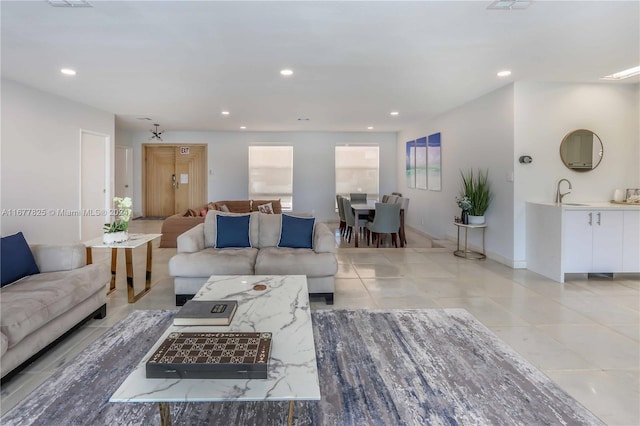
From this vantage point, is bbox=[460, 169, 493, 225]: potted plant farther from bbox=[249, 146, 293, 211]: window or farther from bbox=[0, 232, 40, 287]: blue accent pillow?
bbox=[249, 146, 293, 211]: window

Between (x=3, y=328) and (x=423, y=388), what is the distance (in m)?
2.39

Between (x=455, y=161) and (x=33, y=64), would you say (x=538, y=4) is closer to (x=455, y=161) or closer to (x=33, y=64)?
(x=455, y=161)

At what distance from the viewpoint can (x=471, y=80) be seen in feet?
14.8

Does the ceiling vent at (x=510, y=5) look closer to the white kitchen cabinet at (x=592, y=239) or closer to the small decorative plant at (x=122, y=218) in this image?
the white kitchen cabinet at (x=592, y=239)

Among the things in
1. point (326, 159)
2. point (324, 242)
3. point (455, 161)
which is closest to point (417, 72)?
point (324, 242)

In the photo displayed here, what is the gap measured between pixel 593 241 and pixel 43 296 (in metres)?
5.42

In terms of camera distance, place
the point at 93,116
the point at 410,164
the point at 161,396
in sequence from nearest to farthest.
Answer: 1. the point at 161,396
2. the point at 93,116
3. the point at 410,164

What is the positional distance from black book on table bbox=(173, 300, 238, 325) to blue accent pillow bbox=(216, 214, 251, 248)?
1.82 m

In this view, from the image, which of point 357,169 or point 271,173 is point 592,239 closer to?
point 357,169

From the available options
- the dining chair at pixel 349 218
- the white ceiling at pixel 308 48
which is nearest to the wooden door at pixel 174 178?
the white ceiling at pixel 308 48

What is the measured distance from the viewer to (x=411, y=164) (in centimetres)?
873

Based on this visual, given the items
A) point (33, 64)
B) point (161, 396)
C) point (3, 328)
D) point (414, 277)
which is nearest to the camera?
point (161, 396)

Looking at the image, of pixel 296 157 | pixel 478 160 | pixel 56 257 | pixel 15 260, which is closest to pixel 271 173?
pixel 296 157

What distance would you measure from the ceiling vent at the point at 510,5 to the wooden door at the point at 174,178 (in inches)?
330
